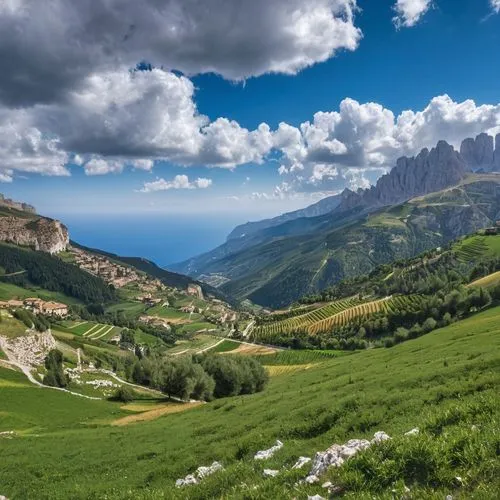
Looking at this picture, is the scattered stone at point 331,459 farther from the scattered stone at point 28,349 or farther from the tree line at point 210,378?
the scattered stone at point 28,349

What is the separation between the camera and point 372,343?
16062 centimetres

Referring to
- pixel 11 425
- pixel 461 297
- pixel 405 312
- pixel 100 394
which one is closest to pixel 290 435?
pixel 11 425

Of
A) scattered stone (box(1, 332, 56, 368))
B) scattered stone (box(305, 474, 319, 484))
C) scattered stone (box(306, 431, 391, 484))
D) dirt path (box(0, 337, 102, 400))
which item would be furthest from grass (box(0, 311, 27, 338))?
scattered stone (box(305, 474, 319, 484))

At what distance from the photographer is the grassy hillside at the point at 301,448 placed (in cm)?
987

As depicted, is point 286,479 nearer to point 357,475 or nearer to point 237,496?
point 237,496

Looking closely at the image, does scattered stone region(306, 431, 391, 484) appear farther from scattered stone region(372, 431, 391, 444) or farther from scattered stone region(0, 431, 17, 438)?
scattered stone region(0, 431, 17, 438)

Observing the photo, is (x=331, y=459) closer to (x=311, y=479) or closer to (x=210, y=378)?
(x=311, y=479)

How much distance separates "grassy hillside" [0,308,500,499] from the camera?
9.87m

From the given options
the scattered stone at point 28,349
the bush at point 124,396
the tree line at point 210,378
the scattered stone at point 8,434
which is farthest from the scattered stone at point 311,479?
the scattered stone at point 28,349

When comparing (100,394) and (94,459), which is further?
(100,394)

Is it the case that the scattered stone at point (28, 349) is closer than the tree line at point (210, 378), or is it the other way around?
the tree line at point (210, 378)

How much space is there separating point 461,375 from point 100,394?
245ft

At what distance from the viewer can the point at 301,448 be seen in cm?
1834

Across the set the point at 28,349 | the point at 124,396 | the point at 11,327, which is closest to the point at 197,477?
the point at 124,396
